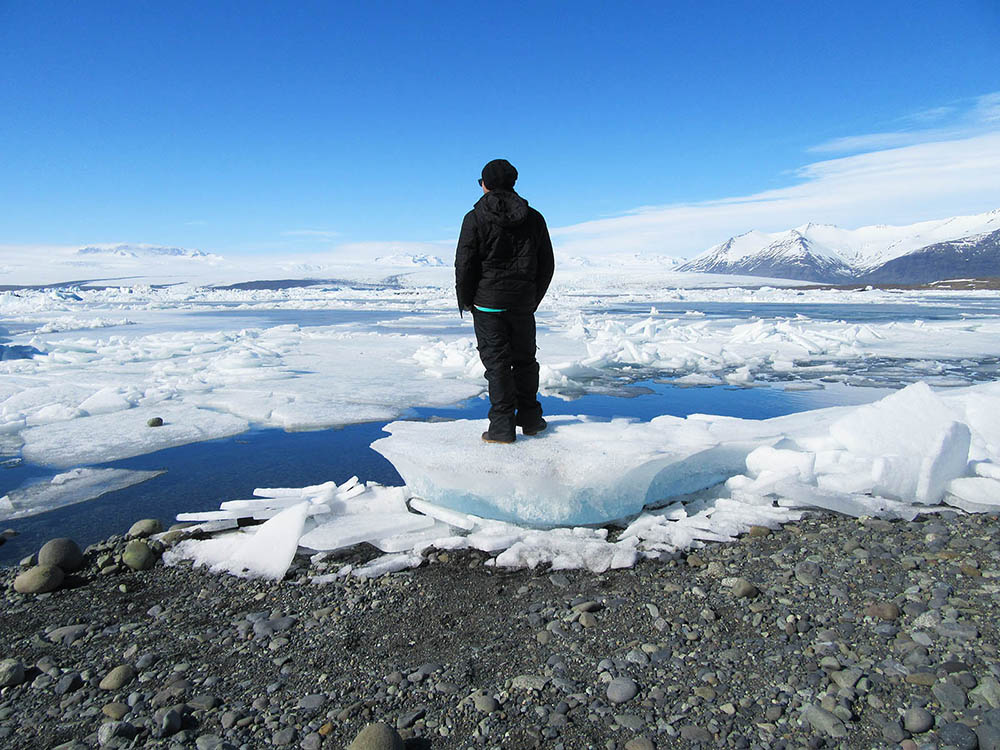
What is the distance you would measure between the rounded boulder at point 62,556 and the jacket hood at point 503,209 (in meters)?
2.43

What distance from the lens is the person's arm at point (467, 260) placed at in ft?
9.26

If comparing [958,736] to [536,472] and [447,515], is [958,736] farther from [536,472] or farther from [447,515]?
[447,515]

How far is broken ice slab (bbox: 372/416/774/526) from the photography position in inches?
111

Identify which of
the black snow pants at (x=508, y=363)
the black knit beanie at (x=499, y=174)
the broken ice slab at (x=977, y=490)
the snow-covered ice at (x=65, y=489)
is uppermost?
the black knit beanie at (x=499, y=174)

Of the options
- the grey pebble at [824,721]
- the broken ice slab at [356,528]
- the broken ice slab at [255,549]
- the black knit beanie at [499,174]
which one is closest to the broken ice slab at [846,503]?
the grey pebble at [824,721]

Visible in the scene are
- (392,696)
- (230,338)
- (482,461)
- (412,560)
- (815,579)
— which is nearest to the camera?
(392,696)

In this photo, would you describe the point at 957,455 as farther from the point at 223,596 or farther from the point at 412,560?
the point at 223,596

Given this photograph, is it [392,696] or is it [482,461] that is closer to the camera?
[392,696]

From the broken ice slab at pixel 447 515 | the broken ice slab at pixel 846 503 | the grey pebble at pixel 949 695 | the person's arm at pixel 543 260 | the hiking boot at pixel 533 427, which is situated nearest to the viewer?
the grey pebble at pixel 949 695

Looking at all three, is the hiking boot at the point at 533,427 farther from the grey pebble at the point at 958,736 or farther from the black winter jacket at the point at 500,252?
the grey pebble at the point at 958,736

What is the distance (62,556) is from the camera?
263cm

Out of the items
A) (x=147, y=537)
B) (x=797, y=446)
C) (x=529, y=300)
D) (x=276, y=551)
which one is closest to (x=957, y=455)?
(x=797, y=446)

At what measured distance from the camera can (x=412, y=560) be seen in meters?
2.55

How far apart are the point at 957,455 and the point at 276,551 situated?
3.31 m
